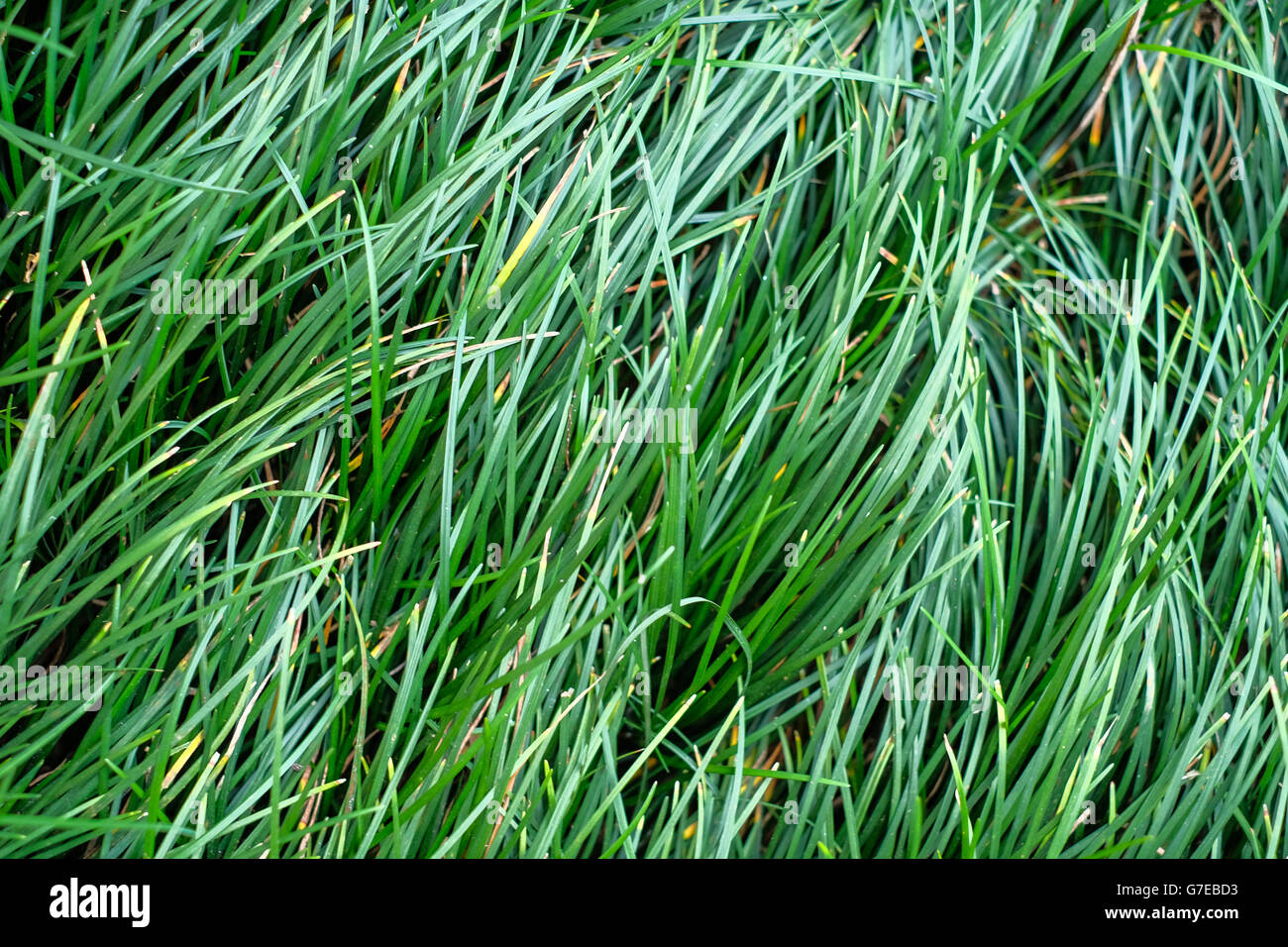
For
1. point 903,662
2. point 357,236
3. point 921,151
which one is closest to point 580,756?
point 903,662

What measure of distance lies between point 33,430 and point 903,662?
0.96 meters

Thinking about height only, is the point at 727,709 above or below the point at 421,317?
below

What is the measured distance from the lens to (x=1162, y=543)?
95cm

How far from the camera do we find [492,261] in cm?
95

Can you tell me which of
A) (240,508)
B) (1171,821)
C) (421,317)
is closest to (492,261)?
(421,317)

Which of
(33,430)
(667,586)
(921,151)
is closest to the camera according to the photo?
(33,430)

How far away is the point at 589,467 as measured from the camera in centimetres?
93

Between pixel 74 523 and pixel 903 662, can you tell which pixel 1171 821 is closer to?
pixel 903 662

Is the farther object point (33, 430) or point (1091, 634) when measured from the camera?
point (1091, 634)

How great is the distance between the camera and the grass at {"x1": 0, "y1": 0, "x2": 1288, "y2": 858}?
0.89 metres

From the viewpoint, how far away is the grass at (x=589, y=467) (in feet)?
2.91

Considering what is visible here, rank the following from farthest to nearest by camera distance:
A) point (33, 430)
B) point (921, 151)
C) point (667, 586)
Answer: point (921, 151), point (667, 586), point (33, 430)
